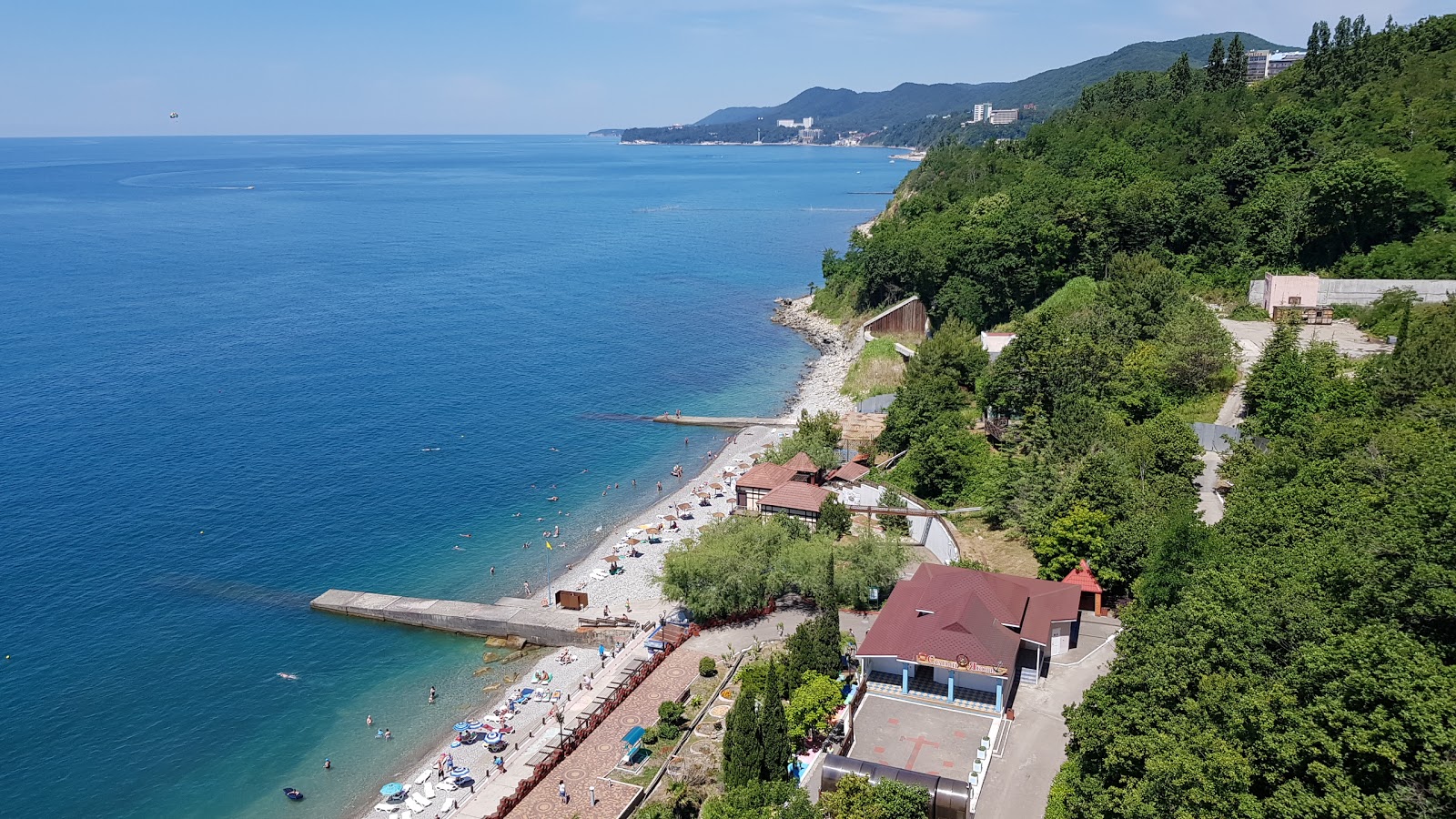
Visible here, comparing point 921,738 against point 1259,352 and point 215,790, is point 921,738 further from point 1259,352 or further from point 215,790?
point 1259,352

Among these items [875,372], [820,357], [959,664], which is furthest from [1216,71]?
[959,664]

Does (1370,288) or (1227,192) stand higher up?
(1227,192)

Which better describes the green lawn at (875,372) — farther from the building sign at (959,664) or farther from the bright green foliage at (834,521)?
the building sign at (959,664)

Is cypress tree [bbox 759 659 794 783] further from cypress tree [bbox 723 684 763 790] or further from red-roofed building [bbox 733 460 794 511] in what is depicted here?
red-roofed building [bbox 733 460 794 511]

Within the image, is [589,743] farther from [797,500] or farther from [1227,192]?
[1227,192]

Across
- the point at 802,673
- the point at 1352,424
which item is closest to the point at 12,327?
the point at 802,673
